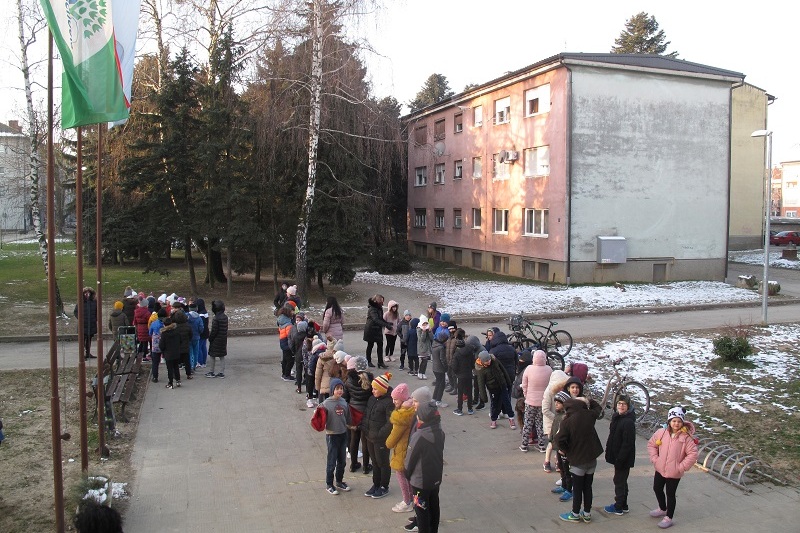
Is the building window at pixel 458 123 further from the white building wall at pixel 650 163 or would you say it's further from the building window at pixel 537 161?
the white building wall at pixel 650 163

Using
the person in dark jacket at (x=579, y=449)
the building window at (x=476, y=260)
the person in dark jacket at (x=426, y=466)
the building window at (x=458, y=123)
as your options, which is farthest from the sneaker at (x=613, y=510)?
the building window at (x=458, y=123)

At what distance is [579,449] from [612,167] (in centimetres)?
2434

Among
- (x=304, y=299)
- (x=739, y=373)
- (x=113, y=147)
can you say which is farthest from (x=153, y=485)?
(x=113, y=147)

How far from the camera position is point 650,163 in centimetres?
2989

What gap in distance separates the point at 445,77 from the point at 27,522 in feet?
231

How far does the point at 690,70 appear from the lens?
30.4 m

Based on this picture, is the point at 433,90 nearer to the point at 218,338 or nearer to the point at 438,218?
the point at 438,218

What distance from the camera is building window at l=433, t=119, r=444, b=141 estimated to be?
1619 inches

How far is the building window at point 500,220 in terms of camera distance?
112 feet

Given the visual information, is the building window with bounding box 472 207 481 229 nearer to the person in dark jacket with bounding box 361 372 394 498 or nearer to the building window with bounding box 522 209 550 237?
the building window with bounding box 522 209 550 237

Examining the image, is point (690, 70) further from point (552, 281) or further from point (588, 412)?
point (588, 412)

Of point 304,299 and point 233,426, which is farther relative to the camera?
point 304,299

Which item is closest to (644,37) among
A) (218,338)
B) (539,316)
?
(539,316)

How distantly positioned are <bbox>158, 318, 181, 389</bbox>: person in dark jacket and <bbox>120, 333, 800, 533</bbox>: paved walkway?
1.48 metres
